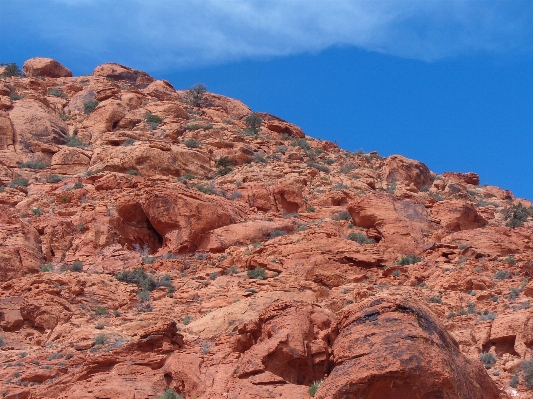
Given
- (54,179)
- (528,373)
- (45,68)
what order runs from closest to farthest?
(528,373), (54,179), (45,68)

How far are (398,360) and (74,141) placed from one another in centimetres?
3022

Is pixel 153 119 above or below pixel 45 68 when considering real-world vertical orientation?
below

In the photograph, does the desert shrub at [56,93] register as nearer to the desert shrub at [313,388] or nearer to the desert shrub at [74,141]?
the desert shrub at [74,141]

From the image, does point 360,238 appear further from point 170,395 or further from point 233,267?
point 170,395

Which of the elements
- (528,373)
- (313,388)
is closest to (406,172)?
(528,373)

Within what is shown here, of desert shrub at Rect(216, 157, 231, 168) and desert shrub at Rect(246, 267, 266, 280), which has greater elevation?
desert shrub at Rect(216, 157, 231, 168)

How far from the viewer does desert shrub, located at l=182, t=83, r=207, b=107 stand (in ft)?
A: 174

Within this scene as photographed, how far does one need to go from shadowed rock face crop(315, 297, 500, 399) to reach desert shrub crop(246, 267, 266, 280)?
867 centimetres

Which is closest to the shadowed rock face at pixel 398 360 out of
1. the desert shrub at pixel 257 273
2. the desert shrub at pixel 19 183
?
the desert shrub at pixel 257 273

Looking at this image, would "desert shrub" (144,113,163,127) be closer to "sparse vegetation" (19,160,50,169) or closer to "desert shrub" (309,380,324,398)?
"sparse vegetation" (19,160,50,169)

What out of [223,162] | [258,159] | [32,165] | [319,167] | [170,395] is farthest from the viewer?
[319,167]

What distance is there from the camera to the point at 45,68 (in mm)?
54000

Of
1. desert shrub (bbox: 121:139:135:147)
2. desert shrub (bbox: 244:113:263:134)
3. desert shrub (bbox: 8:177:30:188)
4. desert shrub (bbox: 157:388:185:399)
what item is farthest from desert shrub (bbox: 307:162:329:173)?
desert shrub (bbox: 157:388:185:399)

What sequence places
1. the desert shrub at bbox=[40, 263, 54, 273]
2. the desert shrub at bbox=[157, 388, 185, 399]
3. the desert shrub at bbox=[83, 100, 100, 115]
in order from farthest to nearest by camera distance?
the desert shrub at bbox=[83, 100, 100, 115] < the desert shrub at bbox=[40, 263, 54, 273] < the desert shrub at bbox=[157, 388, 185, 399]
